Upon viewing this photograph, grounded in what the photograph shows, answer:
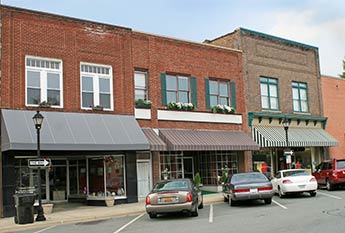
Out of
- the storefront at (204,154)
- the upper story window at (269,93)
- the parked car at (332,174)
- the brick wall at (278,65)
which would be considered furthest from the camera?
the upper story window at (269,93)

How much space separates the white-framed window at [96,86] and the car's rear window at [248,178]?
282 inches

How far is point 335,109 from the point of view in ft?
114

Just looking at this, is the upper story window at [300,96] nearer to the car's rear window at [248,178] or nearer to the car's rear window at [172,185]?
the car's rear window at [248,178]

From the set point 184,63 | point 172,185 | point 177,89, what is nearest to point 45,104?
point 172,185

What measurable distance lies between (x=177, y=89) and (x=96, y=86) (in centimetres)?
504

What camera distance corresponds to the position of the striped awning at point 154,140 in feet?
70.6

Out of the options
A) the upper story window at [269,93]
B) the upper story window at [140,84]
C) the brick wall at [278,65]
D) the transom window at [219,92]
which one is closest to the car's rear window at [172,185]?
the upper story window at [140,84]

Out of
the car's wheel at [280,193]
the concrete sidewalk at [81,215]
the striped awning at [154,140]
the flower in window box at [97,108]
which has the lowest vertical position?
the concrete sidewalk at [81,215]

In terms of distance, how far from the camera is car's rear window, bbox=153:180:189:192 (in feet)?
50.9

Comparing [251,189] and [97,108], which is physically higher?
[97,108]

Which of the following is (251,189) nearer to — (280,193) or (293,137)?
(280,193)

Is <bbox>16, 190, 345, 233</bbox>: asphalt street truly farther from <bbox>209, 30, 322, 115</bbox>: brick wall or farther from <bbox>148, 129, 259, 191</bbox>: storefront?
<bbox>209, 30, 322, 115</bbox>: brick wall

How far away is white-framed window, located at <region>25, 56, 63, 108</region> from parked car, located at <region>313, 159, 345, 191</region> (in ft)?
44.6

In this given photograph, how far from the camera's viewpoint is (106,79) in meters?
22.1
